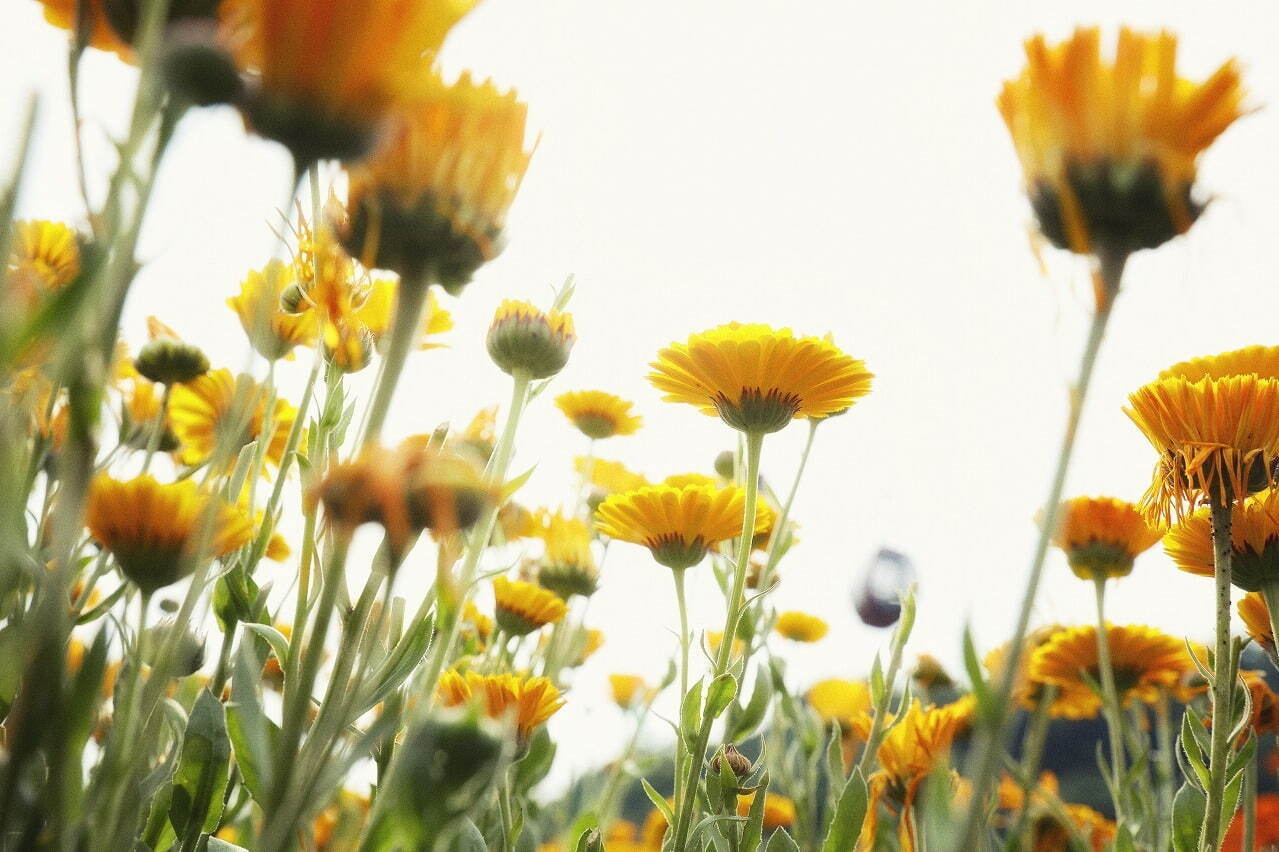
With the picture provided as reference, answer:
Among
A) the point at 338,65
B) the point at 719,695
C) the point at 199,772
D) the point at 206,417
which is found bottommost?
the point at 199,772

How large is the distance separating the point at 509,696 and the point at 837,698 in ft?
5.26

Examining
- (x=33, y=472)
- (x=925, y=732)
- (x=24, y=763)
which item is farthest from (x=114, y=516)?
(x=925, y=732)

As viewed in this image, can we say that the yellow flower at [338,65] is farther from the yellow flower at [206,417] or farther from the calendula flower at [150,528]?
the yellow flower at [206,417]

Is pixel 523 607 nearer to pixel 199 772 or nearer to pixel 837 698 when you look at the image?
pixel 199 772

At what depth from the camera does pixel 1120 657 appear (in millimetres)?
1688

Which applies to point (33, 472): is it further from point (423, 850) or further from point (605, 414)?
point (605, 414)

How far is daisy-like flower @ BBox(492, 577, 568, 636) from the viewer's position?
Result: 4.71ft

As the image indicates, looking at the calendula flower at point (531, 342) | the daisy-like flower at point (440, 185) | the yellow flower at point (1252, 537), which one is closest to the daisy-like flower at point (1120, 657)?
the yellow flower at point (1252, 537)

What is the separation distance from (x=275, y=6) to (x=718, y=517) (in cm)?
95

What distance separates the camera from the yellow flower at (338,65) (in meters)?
0.41

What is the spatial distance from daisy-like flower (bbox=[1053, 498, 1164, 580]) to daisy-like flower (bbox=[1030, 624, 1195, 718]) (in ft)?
0.68

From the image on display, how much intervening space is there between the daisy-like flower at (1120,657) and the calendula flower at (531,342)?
111 cm

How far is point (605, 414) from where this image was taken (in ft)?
7.53

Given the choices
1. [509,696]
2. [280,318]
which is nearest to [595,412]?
[280,318]
